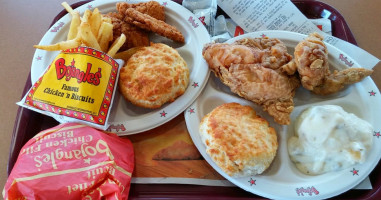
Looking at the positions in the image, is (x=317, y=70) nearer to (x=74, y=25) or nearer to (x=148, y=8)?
(x=148, y=8)

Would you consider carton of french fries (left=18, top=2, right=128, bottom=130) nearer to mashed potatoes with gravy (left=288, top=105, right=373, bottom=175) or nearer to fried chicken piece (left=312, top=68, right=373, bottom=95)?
mashed potatoes with gravy (left=288, top=105, right=373, bottom=175)

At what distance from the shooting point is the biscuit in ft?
5.03

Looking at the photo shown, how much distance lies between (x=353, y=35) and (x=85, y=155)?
2.04m

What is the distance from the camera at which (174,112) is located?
5.17 feet

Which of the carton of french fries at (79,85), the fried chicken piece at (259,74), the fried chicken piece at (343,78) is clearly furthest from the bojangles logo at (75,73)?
the fried chicken piece at (343,78)

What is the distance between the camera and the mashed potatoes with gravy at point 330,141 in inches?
53.9

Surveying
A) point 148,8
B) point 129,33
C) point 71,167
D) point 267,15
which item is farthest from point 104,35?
point 267,15

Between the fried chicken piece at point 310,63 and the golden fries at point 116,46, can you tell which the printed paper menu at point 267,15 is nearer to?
the fried chicken piece at point 310,63

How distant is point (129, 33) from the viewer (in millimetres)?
1794

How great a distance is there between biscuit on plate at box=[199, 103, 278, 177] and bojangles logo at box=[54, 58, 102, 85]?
2.04 ft

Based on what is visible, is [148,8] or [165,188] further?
[148,8]

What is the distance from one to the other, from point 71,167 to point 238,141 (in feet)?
2.65

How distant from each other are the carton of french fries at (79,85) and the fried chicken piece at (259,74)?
2.00 ft

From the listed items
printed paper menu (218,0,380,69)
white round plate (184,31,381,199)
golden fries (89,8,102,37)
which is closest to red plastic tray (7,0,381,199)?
white round plate (184,31,381,199)
